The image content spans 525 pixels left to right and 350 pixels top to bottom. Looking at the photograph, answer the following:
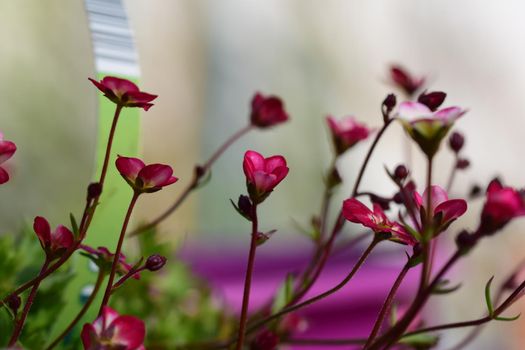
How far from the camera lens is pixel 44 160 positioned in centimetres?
103

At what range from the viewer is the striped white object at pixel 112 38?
0.37m

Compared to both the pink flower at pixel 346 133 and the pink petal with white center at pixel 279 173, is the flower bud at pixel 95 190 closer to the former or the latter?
the pink petal with white center at pixel 279 173

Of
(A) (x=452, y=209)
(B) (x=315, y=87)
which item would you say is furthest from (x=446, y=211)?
(B) (x=315, y=87)

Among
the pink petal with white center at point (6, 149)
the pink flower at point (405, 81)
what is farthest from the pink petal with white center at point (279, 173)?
the pink flower at point (405, 81)

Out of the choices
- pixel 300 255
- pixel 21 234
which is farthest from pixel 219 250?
pixel 21 234

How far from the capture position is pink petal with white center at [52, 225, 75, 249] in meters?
0.29

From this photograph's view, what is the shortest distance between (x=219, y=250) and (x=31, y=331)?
882mm

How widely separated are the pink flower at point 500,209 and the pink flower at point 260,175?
0.25 ft

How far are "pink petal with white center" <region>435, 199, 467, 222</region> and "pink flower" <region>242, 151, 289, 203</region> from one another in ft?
0.21

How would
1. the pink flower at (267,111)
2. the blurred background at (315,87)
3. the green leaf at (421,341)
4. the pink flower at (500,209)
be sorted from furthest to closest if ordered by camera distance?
the blurred background at (315,87) < the pink flower at (267,111) < the green leaf at (421,341) < the pink flower at (500,209)

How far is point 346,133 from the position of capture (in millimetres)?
420

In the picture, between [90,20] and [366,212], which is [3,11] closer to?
[90,20]

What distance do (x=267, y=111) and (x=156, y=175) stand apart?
0.20m

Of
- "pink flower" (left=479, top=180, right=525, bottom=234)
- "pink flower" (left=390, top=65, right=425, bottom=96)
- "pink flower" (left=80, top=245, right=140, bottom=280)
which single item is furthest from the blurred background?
"pink flower" (left=479, top=180, right=525, bottom=234)
